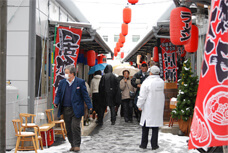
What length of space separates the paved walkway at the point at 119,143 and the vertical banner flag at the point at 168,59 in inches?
102

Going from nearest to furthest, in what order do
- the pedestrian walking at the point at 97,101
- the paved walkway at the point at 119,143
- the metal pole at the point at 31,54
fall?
1. the paved walkway at the point at 119,143
2. the metal pole at the point at 31,54
3. the pedestrian walking at the point at 97,101

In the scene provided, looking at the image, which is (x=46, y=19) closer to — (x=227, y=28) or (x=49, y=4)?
(x=49, y=4)

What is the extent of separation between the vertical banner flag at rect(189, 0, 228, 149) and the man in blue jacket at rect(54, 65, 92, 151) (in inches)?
189

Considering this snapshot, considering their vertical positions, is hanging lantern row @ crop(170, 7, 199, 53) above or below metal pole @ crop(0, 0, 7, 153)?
above

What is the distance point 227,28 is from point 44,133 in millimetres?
6547

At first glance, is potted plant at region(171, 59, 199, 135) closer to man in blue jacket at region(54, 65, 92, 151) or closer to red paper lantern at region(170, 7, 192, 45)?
red paper lantern at region(170, 7, 192, 45)

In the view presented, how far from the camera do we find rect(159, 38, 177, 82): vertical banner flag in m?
12.8

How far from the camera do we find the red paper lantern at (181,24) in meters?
8.14

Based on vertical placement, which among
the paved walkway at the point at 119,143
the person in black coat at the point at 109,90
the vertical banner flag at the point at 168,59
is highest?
the vertical banner flag at the point at 168,59

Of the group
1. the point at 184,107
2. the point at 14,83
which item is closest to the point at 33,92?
the point at 14,83

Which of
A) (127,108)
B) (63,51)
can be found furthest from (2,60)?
(127,108)

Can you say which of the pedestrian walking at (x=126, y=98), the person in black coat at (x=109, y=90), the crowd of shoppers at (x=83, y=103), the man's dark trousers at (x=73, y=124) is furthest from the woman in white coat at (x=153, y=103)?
the pedestrian walking at (x=126, y=98)

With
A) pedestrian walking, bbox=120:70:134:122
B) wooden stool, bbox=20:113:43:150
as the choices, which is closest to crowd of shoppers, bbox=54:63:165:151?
wooden stool, bbox=20:113:43:150

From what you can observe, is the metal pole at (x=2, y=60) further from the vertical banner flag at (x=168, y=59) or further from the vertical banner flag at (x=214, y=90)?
the vertical banner flag at (x=168, y=59)
